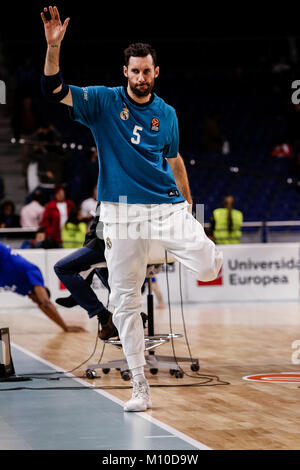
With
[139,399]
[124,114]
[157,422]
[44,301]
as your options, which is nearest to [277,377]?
[139,399]

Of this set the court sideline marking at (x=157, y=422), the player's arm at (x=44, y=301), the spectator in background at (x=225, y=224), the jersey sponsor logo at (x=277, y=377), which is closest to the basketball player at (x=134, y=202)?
the court sideline marking at (x=157, y=422)

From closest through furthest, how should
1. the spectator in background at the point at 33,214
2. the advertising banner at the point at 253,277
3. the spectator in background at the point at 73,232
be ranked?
the spectator in background at the point at 73,232 → the advertising banner at the point at 253,277 → the spectator in background at the point at 33,214

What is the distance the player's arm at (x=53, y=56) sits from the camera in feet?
17.0

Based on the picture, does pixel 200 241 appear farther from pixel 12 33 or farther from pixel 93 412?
pixel 12 33

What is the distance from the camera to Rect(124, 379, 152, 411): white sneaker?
5.57 metres

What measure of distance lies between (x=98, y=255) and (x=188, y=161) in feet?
43.8

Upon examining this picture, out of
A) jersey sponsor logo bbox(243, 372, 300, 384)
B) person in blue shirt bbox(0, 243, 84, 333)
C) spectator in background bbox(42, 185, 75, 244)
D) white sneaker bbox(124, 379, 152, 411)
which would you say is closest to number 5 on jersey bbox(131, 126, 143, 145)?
white sneaker bbox(124, 379, 152, 411)

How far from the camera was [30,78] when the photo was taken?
20.6m

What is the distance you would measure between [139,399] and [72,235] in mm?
10225

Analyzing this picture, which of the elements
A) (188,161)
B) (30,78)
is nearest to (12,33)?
(30,78)

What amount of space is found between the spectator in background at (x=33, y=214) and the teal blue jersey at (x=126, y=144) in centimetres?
1065

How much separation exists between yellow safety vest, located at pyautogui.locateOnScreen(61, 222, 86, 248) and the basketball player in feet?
32.3

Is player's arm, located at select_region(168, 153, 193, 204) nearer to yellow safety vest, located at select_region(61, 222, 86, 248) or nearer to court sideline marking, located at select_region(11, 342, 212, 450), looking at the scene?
court sideline marking, located at select_region(11, 342, 212, 450)

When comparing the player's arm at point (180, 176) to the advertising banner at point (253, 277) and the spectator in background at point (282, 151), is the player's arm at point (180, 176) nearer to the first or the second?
the advertising banner at point (253, 277)
